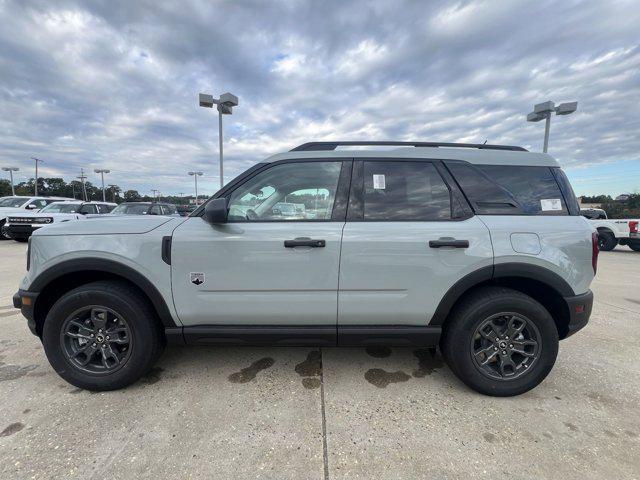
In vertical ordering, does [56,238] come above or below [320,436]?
above

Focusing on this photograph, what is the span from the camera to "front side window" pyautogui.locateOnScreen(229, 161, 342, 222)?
252 cm

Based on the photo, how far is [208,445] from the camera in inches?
78.7

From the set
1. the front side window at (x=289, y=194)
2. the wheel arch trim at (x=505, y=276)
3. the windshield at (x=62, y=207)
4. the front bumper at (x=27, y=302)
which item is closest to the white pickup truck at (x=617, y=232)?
the wheel arch trim at (x=505, y=276)

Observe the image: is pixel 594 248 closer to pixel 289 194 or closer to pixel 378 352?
pixel 378 352

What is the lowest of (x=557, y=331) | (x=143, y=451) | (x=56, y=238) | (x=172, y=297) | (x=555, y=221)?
(x=143, y=451)

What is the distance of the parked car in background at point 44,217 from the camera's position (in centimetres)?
1155

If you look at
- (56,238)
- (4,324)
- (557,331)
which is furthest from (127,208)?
(557,331)

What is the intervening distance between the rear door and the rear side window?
0.15m

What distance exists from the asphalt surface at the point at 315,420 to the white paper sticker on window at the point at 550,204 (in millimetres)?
1472

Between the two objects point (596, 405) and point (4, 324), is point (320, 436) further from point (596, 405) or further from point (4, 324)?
point (4, 324)

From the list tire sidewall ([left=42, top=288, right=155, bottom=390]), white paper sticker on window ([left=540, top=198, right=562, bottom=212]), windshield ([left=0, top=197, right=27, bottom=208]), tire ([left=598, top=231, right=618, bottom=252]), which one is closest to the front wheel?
tire ([left=598, top=231, right=618, bottom=252])

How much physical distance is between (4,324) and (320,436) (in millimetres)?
4117

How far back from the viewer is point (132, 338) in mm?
2479

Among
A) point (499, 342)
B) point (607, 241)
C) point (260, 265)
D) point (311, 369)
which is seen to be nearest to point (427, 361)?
point (499, 342)
